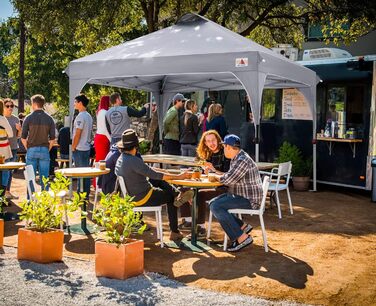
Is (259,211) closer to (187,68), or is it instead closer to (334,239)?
(334,239)

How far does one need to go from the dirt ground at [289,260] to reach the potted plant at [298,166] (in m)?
2.82

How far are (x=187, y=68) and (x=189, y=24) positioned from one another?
179 centimetres

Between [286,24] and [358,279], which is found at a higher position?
[286,24]

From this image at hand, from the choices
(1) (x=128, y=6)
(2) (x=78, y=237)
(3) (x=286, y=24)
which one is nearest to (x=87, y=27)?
(1) (x=128, y=6)

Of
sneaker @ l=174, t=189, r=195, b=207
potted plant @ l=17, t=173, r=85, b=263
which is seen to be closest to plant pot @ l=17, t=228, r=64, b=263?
potted plant @ l=17, t=173, r=85, b=263

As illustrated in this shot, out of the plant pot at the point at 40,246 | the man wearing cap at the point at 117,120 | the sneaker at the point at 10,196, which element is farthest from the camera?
the sneaker at the point at 10,196

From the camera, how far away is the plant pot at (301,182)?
12.0 m

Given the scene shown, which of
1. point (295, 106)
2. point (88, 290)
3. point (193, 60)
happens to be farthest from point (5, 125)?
point (295, 106)

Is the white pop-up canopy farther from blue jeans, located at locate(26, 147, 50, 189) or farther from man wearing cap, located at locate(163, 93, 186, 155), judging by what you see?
blue jeans, located at locate(26, 147, 50, 189)

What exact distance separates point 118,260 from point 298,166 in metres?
7.15

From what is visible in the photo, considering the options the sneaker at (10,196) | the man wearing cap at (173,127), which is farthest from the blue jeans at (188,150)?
the sneaker at (10,196)

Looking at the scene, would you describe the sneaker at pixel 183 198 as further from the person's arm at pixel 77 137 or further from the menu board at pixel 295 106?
the menu board at pixel 295 106

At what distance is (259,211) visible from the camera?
668 centimetres

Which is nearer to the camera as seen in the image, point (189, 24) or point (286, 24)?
point (189, 24)
